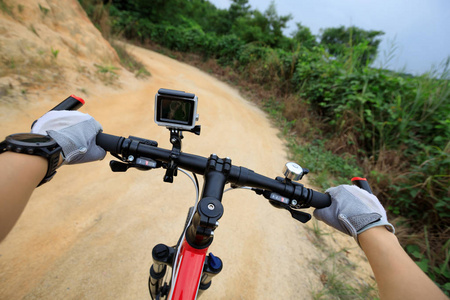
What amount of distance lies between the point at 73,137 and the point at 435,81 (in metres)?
6.42

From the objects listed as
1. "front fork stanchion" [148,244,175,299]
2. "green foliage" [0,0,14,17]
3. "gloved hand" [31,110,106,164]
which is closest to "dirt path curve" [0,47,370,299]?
"front fork stanchion" [148,244,175,299]

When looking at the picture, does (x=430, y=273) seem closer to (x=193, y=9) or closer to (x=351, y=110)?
(x=351, y=110)

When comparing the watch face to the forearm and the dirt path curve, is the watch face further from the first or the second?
the dirt path curve

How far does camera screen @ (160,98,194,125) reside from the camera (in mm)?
915

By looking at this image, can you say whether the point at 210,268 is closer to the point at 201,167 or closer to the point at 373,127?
the point at 201,167

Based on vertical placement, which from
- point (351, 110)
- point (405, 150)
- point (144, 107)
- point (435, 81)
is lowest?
point (144, 107)

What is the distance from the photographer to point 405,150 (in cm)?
405

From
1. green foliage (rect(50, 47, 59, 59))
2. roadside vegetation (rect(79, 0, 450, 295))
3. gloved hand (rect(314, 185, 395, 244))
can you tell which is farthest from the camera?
green foliage (rect(50, 47, 59, 59))

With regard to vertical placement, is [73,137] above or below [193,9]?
below

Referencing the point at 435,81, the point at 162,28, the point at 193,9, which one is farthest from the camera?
the point at 193,9

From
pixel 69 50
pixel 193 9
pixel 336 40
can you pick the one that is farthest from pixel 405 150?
pixel 336 40

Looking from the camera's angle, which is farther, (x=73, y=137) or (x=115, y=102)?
(x=115, y=102)

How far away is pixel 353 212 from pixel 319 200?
0.15 meters

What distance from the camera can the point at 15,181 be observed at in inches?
26.6
